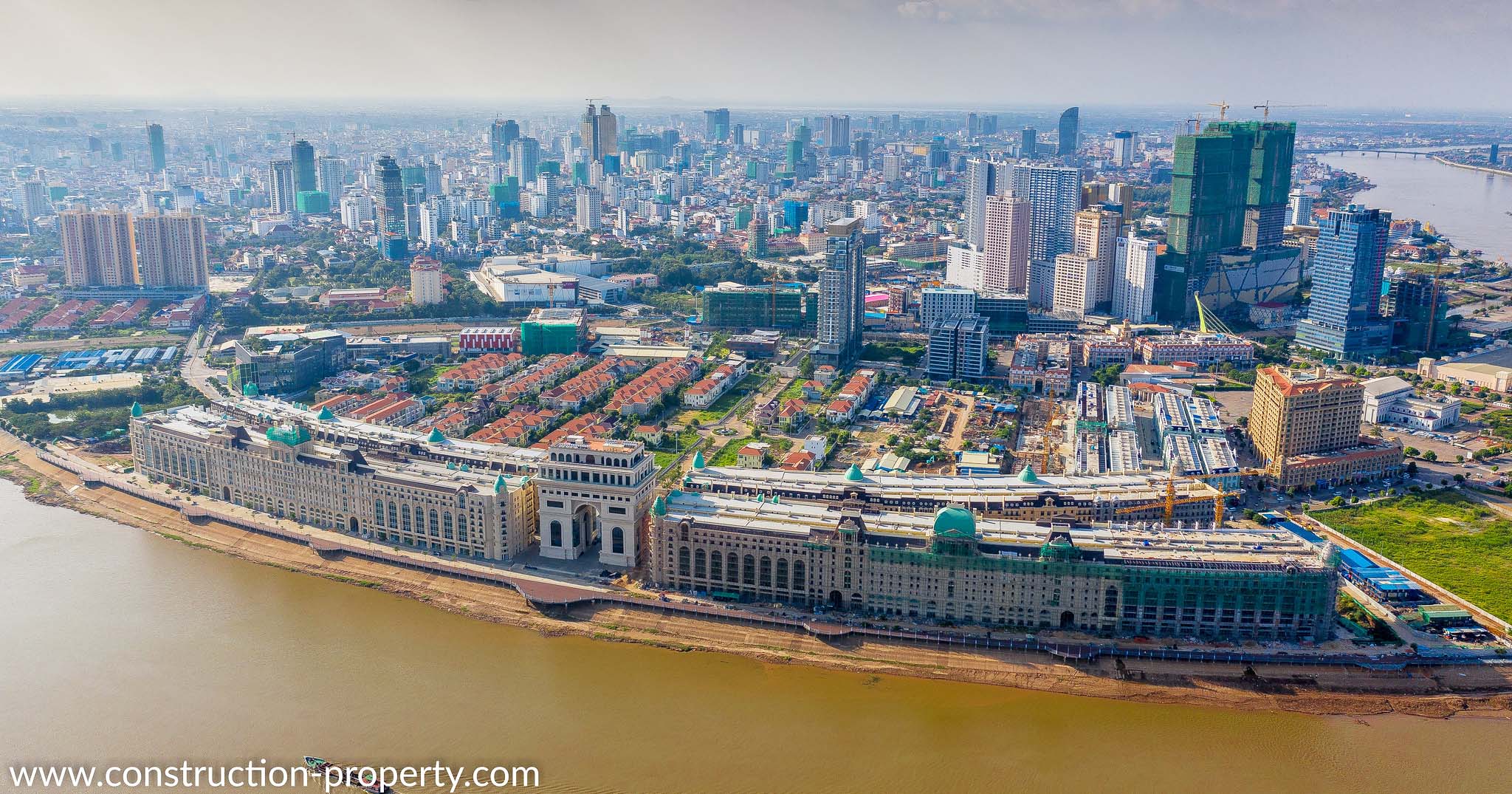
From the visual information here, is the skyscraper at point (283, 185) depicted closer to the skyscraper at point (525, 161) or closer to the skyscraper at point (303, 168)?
the skyscraper at point (303, 168)

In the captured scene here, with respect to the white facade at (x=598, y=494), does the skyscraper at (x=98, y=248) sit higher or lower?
higher

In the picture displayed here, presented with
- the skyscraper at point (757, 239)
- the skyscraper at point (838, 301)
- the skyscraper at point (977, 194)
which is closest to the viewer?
the skyscraper at point (838, 301)

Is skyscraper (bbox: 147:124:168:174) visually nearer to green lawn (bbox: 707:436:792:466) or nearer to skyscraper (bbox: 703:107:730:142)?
skyscraper (bbox: 703:107:730:142)

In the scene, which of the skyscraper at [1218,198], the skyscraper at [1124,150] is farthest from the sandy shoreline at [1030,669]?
the skyscraper at [1124,150]

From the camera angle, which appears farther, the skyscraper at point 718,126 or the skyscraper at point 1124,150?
the skyscraper at point 718,126

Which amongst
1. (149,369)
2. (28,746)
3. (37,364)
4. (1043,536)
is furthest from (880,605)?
(37,364)

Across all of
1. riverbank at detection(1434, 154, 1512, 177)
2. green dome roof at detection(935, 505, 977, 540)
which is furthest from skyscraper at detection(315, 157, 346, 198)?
riverbank at detection(1434, 154, 1512, 177)
